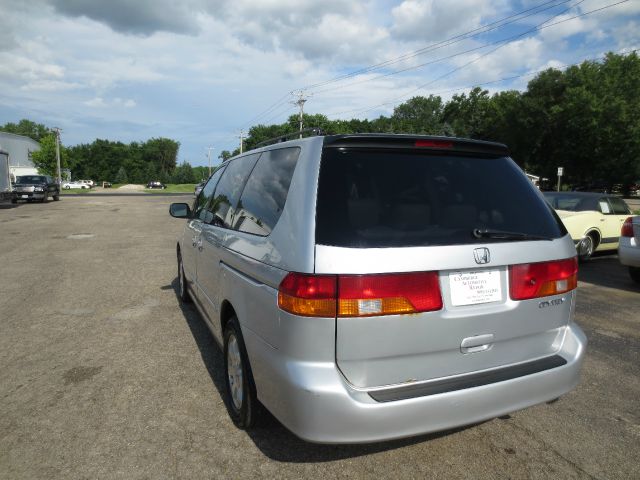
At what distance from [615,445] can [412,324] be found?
1.69 metres

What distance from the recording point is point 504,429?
2.91 m

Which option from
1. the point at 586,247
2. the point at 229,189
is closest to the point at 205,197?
the point at 229,189

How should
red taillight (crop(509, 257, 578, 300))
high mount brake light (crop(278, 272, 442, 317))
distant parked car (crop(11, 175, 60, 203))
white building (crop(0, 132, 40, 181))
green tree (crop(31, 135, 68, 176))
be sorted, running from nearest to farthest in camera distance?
high mount brake light (crop(278, 272, 442, 317)) → red taillight (crop(509, 257, 578, 300)) → distant parked car (crop(11, 175, 60, 203)) → white building (crop(0, 132, 40, 181)) → green tree (crop(31, 135, 68, 176))

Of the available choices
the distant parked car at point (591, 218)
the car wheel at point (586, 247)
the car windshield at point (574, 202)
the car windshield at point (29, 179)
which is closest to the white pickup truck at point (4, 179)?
the car windshield at point (29, 179)

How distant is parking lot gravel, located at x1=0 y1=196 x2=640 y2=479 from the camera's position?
2.51 metres

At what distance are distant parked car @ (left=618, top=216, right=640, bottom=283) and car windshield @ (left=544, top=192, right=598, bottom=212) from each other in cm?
235

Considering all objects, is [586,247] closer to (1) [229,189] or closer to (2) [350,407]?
(1) [229,189]

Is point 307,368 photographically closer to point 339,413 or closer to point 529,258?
point 339,413

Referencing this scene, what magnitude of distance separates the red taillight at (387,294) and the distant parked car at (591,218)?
317 inches

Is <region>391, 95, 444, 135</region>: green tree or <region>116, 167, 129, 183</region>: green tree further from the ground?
<region>391, 95, 444, 135</region>: green tree

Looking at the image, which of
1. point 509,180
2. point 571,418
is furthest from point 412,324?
point 571,418

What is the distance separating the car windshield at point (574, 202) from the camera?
9.51 metres

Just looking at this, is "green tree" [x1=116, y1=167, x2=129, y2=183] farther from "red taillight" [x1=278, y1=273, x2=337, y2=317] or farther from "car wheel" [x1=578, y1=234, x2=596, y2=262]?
"red taillight" [x1=278, y1=273, x2=337, y2=317]

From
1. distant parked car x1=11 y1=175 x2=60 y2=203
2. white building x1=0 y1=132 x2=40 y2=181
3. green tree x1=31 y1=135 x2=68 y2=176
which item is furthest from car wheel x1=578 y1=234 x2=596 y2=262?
green tree x1=31 y1=135 x2=68 y2=176
